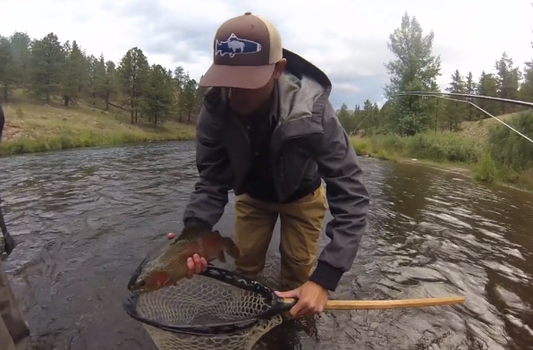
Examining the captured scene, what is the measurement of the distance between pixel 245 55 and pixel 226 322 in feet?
4.81

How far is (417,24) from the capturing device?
38250 mm

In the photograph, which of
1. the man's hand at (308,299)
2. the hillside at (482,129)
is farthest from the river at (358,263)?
the hillside at (482,129)

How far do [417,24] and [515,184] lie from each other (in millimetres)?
28636

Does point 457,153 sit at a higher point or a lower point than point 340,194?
lower

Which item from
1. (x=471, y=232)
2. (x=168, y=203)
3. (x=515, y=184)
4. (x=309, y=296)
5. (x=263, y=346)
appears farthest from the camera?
(x=515, y=184)

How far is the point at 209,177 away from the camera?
318 centimetres

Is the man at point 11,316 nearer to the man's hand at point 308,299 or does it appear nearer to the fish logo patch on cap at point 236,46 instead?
the man's hand at point 308,299

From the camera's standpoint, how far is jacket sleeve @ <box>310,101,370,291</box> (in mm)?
2480

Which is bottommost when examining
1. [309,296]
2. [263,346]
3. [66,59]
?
[263,346]

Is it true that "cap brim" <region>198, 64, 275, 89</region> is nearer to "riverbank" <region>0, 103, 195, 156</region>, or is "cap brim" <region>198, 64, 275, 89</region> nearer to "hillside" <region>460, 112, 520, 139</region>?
"hillside" <region>460, 112, 520, 139</region>

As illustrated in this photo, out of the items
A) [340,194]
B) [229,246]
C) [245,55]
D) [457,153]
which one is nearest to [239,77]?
[245,55]

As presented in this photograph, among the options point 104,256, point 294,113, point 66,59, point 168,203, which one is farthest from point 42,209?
point 66,59

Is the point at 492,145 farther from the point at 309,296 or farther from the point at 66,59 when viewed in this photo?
the point at 66,59

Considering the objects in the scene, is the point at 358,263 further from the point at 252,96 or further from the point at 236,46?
the point at 236,46
